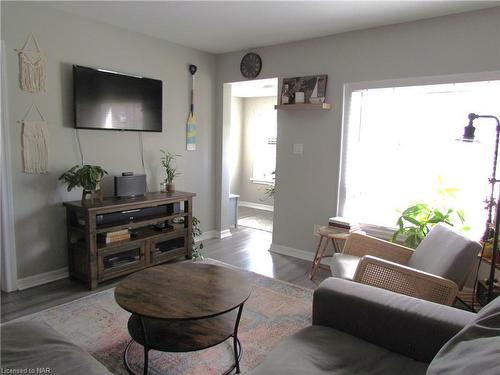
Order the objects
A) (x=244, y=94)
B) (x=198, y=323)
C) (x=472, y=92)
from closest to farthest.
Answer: (x=198, y=323) → (x=472, y=92) → (x=244, y=94)

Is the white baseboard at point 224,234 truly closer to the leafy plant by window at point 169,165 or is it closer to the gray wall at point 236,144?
the leafy plant by window at point 169,165

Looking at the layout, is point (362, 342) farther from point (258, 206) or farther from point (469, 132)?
point (258, 206)

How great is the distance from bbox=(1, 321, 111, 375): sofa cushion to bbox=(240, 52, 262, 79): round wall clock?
11.2 feet

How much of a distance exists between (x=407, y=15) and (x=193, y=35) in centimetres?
204

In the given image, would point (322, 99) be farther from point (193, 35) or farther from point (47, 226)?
point (47, 226)

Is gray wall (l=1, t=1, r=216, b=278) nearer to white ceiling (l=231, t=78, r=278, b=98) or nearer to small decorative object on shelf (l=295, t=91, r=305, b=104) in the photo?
small decorative object on shelf (l=295, t=91, r=305, b=104)

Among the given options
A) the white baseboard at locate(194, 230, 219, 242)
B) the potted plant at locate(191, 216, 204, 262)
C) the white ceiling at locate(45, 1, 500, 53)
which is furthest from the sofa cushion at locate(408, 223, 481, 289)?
the white baseboard at locate(194, 230, 219, 242)

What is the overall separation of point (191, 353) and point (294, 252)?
210 centimetres

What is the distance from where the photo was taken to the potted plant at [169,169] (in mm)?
3814

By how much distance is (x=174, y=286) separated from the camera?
2.00m

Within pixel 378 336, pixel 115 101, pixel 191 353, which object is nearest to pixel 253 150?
pixel 115 101

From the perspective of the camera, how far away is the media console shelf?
2.90 m

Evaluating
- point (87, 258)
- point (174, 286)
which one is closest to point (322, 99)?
point (174, 286)

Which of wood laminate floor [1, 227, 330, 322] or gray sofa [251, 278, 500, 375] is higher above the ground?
gray sofa [251, 278, 500, 375]
